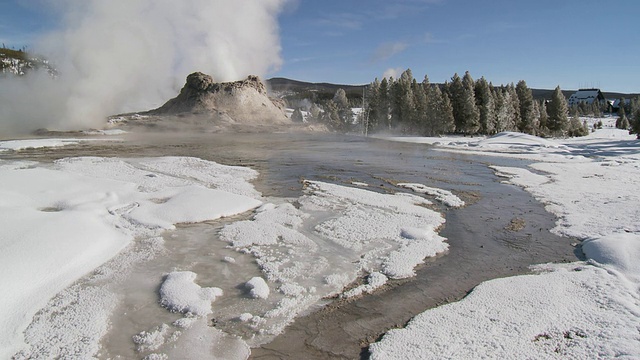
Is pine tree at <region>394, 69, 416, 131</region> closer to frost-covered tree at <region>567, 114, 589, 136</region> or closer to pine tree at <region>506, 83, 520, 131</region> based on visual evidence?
pine tree at <region>506, 83, 520, 131</region>

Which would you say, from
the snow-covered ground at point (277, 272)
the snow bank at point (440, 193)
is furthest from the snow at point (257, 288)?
the snow bank at point (440, 193)

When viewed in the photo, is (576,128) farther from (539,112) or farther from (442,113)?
(442,113)

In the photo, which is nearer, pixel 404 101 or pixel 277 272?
pixel 277 272

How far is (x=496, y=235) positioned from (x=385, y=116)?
54.6 m

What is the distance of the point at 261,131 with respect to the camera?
44.0 metres

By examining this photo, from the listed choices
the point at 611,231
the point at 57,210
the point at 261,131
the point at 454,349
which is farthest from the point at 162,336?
the point at 261,131

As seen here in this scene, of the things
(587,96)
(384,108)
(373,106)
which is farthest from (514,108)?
(587,96)

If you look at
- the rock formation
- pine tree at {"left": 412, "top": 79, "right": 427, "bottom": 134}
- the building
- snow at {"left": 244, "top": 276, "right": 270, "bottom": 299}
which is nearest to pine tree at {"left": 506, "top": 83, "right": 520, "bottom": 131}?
pine tree at {"left": 412, "top": 79, "right": 427, "bottom": 134}

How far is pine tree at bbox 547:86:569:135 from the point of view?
52516 millimetres

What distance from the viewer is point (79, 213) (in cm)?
806

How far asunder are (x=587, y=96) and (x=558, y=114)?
384ft

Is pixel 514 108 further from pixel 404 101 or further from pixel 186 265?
pixel 186 265

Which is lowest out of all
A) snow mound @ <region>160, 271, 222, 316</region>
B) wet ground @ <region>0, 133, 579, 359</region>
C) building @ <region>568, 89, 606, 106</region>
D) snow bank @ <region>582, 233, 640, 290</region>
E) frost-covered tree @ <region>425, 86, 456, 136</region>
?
wet ground @ <region>0, 133, 579, 359</region>

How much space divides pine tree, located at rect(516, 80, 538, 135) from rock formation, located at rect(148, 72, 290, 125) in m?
30.9
